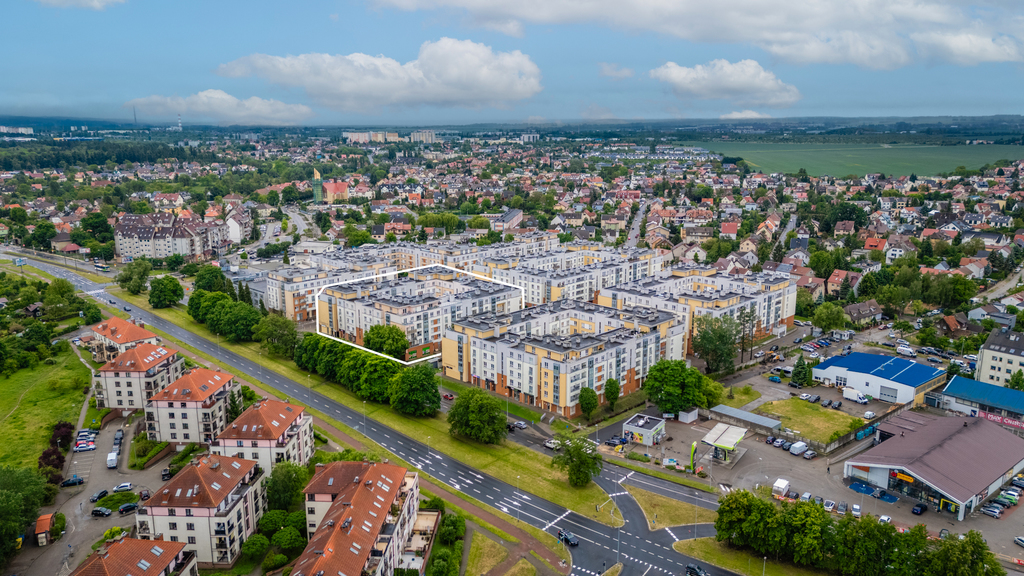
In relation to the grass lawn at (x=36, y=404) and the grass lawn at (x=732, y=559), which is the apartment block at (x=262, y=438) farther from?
the grass lawn at (x=732, y=559)

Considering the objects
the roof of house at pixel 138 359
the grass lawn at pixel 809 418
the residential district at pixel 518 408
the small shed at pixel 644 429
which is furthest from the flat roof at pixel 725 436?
the roof of house at pixel 138 359

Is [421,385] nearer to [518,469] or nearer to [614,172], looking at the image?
[518,469]

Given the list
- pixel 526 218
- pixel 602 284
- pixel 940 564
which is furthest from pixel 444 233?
pixel 940 564

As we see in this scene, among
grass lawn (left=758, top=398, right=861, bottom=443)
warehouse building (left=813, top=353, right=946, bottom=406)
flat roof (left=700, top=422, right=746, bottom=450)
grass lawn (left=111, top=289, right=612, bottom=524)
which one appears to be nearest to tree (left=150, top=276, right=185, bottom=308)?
grass lawn (left=111, top=289, right=612, bottom=524)

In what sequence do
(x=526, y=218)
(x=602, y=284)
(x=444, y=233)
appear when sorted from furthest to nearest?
(x=526, y=218)
(x=444, y=233)
(x=602, y=284)

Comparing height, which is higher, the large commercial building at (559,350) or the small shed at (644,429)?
the large commercial building at (559,350)

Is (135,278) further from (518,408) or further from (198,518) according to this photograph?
(198,518)

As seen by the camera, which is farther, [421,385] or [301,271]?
[301,271]
